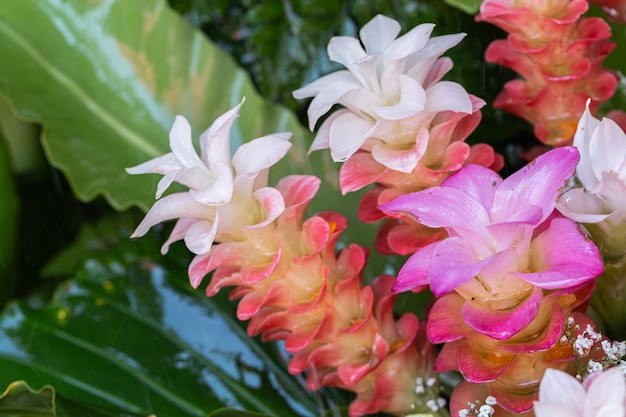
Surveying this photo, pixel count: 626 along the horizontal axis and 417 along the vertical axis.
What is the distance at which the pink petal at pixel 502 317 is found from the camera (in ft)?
1.26

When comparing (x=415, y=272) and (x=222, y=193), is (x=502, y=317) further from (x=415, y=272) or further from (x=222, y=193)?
(x=222, y=193)

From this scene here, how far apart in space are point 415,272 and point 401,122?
0.11 metres

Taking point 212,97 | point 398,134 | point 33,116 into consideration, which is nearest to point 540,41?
point 398,134

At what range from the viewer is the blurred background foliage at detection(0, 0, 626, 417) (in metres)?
0.69

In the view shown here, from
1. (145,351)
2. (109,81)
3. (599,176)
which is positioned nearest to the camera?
(599,176)

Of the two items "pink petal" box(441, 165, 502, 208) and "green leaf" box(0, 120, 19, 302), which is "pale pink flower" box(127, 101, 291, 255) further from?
"green leaf" box(0, 120, 19, 302)

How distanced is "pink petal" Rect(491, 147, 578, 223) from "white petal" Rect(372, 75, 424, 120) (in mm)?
72

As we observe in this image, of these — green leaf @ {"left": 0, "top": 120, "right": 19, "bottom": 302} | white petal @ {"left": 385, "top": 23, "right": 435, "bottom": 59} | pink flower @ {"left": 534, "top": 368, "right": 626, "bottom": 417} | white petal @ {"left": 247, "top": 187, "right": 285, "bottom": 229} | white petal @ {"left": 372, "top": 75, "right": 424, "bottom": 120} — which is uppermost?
white petal @ {"left": 385, "top": 23, "right": 435, "bottom": 59}

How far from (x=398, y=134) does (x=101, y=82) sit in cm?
37

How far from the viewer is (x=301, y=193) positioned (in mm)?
494

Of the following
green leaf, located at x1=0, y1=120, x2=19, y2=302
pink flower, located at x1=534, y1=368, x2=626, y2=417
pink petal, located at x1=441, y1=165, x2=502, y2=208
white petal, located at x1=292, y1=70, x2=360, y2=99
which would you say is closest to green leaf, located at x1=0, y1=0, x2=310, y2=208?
green leaf, located at x1=0, y1=120, x2=19, y2=302

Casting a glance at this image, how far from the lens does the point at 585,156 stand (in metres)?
0.44

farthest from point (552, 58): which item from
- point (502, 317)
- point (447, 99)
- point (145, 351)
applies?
point (145, 351)

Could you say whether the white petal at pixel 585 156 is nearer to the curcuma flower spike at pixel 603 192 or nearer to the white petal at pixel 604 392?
the curcuma flower spike at pixel 603 192
